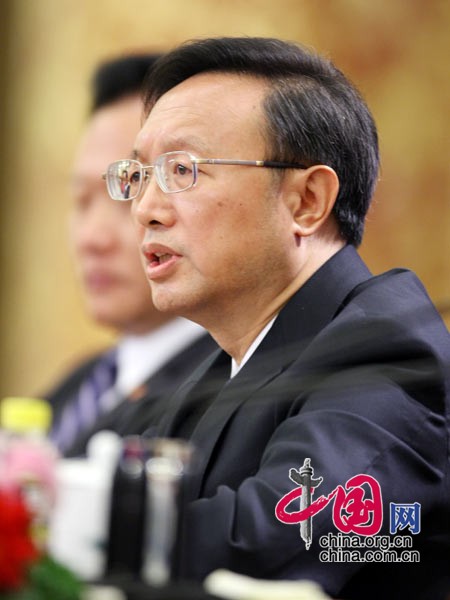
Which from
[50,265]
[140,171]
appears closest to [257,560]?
[140,171]

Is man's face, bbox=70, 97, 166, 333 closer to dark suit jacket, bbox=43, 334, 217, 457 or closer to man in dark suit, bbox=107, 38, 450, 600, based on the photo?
dark suit jacket, bbox=43, 334, 217, 457

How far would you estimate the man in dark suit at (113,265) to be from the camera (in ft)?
8.89

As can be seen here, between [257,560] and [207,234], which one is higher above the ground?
[207,234]

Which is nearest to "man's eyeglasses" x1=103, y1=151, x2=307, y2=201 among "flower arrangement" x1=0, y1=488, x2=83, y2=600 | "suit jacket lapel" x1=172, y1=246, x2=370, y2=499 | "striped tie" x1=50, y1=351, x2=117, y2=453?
"suit jacket lapel" x1=172, y1=246, x2=370, y2=499

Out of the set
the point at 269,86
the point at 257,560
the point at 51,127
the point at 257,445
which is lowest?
the point at 257,560

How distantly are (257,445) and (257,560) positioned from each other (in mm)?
164

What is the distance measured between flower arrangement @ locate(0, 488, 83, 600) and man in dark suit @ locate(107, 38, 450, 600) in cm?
47

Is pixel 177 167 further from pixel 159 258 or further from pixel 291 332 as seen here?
pixel 291 332

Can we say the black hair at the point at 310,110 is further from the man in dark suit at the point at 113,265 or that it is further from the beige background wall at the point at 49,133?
the beige background wall at the point at 49,133

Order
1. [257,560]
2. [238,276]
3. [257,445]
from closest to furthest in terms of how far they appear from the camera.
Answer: [257,560] < [257,445] < [238,276]

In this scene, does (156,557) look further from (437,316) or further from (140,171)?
(140,171)

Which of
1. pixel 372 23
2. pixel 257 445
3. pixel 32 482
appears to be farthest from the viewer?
pixel 372 23

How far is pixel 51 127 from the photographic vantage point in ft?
12.4

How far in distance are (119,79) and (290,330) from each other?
158 centimetres
